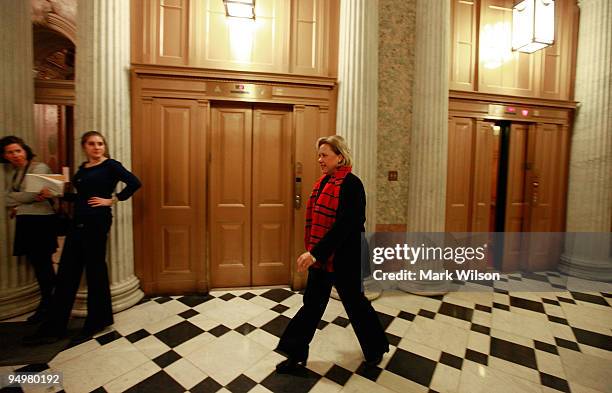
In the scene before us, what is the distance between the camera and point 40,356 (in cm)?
219

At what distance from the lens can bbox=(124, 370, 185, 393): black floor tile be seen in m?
1.87

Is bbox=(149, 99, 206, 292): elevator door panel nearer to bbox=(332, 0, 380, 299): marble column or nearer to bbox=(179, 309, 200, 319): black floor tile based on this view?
bbox=(179, 309, 200, 319): black floor tile

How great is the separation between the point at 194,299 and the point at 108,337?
94 cm

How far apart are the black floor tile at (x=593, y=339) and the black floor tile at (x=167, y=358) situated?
360 centimetres

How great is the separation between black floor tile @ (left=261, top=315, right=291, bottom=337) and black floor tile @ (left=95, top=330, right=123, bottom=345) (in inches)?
51.0

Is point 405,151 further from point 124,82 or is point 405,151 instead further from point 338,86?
point 124,82

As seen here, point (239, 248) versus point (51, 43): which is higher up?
point (51, 43)

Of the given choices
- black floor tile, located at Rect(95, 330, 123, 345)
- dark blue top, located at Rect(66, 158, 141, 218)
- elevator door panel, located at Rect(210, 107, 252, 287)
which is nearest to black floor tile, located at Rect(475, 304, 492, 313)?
elevator door panel, located at Rect(210, 107, 252, 287)

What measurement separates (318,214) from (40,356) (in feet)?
8.11

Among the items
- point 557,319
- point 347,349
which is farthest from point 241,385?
point 557,319

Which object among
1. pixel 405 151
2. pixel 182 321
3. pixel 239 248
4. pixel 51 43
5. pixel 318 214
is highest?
pixel 51 43

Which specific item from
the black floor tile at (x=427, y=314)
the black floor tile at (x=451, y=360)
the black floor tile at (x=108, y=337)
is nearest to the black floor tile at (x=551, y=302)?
the black floor tile at (x=427, y=314)

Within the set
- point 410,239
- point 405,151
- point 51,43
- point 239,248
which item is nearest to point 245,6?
point 405,151

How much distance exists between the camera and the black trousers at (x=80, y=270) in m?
2.40
